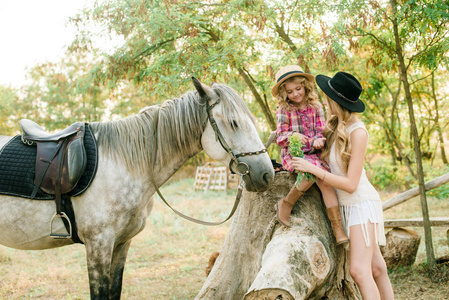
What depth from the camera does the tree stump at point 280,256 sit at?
2.29m

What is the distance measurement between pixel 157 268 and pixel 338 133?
4.36 meters

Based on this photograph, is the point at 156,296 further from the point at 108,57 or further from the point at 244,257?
the point at 108,57

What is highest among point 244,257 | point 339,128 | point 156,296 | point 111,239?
point 339,128

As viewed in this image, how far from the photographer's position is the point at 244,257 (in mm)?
3266

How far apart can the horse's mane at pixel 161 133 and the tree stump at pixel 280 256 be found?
0.89 m

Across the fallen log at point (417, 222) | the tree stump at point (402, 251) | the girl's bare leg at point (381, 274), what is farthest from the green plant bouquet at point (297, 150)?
the tree stump at point (402, 251)

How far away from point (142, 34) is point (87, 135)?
3200 millimetres

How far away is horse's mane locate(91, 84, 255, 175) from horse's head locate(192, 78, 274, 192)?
0.04 metres

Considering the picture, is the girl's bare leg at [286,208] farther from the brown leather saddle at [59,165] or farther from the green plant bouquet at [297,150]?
the brown leather saddle at [59,165]

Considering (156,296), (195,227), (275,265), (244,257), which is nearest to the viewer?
(275,265)

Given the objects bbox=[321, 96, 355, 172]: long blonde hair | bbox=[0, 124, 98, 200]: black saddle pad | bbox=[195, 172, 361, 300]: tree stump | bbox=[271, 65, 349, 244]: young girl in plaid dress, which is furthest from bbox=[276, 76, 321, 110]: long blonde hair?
bbox=[0, 124, 98, 200]: black saddle pad

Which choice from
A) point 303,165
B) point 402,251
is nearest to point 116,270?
point 303,165

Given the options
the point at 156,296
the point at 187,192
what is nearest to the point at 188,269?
the point at 156,296

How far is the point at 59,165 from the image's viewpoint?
257cm
